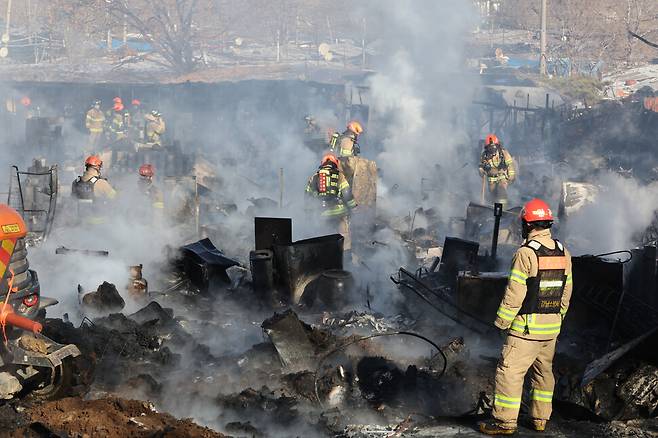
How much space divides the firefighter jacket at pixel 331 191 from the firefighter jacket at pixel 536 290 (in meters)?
6.21

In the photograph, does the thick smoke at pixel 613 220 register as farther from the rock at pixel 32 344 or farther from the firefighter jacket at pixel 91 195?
the rock at pixel 32 344

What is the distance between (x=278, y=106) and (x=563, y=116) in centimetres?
979

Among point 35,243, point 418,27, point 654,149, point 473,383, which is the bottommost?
point 473,383

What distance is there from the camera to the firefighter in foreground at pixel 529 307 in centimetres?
573

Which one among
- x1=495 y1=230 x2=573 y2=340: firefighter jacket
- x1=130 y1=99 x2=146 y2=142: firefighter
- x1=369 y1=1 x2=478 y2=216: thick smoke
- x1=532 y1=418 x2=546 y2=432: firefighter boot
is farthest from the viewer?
A: x1=130 y1=99 x2=146 y2=142: firefighter

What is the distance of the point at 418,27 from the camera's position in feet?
84.9

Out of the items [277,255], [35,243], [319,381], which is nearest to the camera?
[319,381]

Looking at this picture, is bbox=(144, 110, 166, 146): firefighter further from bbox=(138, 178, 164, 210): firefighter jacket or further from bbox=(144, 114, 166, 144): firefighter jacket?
bbox=(138, 178, 164, 210): firefighter jacket

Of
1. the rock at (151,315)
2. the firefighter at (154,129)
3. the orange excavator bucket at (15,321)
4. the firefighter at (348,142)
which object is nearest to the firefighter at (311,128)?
the firefighter at (154,129)

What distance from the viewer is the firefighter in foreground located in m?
5.73

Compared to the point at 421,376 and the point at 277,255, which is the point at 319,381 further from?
the point at 277,255

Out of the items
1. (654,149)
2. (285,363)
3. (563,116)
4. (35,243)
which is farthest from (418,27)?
(285,363)

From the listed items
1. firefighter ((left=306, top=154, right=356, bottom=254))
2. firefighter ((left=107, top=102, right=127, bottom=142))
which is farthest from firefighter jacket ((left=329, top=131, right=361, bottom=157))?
firefighter ((left=107, top=102, right=127, bottom=142))

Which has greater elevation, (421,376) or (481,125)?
(481,125)
